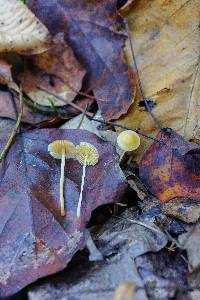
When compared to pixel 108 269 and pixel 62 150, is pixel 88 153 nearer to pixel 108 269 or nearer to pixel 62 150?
pixel 62 150

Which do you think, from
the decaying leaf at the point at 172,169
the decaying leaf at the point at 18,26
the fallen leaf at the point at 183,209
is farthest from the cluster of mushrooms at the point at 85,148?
the decaying leaf at the point at 18,26

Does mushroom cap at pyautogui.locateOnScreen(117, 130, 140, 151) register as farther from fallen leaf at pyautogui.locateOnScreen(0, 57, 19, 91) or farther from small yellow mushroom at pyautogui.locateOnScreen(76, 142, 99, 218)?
fallen leaf at pyautogui.locateOnScreen(0, 57, 19, 91)

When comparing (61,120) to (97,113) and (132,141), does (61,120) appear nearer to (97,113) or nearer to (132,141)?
(97,113)

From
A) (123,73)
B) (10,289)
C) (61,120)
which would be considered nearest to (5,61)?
(61,120)

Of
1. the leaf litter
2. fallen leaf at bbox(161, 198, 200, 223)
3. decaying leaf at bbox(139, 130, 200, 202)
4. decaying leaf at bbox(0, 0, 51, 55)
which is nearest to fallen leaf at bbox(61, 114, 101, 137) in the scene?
the leaf litter

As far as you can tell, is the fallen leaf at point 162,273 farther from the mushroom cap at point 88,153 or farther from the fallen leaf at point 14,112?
the fallen leaf at point 14,112


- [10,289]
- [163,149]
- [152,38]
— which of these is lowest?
[10,289]
